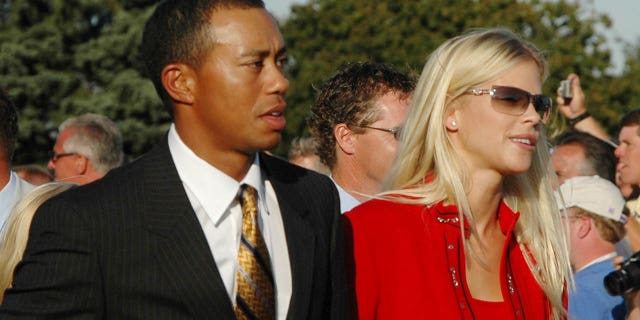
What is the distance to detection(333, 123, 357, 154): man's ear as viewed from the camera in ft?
18.9

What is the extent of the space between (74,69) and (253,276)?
148 feet

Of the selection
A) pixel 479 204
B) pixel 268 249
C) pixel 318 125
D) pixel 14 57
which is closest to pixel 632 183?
pixel 318 125

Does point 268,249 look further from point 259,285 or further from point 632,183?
point 632,183

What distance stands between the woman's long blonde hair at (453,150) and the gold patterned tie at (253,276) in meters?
1.00

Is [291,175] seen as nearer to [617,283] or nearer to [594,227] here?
[617,283]

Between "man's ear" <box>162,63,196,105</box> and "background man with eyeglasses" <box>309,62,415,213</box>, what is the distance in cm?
223

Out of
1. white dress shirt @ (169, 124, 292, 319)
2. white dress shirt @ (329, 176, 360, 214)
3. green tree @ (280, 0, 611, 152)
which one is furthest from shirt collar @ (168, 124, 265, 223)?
green tree @ (280, 0, 611, 152)

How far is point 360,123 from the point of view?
5723 mm

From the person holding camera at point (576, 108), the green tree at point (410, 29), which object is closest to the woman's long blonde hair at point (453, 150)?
the person holding camera at point (576, 108)

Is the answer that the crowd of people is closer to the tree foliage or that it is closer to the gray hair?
the gray hair

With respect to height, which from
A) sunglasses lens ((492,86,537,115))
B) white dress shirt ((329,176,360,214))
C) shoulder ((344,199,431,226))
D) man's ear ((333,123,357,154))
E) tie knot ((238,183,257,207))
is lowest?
white dress shirt ((329,176,360,214))

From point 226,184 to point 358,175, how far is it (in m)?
2.35

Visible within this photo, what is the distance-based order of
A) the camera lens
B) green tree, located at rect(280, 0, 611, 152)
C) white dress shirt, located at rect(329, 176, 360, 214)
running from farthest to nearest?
green tree, located at rect(280, 0, 611, 152), white dress shirt, located at rect(329, 176, 360, 214), the camera lens

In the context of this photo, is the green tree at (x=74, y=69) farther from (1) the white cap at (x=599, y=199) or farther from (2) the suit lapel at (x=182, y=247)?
(2) the suit lapel at (x=182, y=247)
